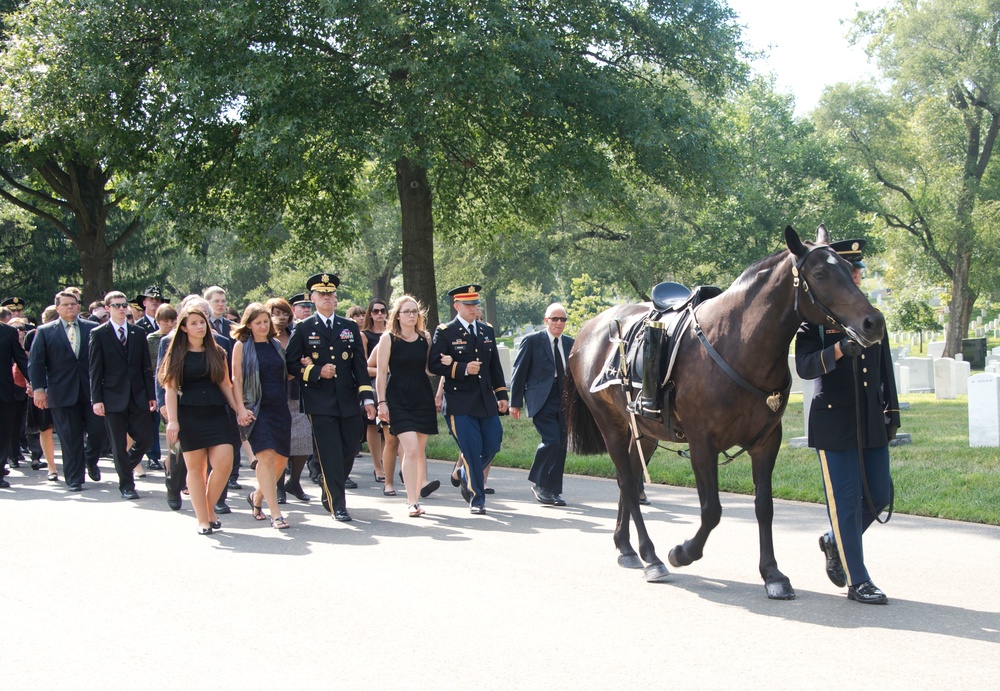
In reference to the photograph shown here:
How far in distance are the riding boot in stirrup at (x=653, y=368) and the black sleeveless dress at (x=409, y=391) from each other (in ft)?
11.5

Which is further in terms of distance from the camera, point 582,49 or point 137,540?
point 582,49

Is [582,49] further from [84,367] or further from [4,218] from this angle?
[4,218]

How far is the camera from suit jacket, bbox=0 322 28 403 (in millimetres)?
12922

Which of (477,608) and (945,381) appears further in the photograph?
(945,381)

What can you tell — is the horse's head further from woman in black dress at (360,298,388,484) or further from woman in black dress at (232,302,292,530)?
woman in black dress at (360,298,388,484)

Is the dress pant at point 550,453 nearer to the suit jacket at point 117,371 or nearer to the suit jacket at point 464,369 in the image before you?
the suit jacket at point 464,369

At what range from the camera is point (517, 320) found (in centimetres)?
7456

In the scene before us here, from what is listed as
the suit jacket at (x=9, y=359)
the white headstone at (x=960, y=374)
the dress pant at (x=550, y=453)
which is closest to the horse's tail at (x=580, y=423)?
the dress pant at (x=550, y=453)

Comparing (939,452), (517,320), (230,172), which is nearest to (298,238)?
(230,172)

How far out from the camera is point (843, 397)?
6.23 meters

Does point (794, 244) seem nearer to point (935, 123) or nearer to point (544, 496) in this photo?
point (544, 496)

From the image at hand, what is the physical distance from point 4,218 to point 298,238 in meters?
15.4

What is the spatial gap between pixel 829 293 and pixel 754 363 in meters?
0.73

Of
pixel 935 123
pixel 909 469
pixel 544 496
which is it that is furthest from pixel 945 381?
pixel 935 123
